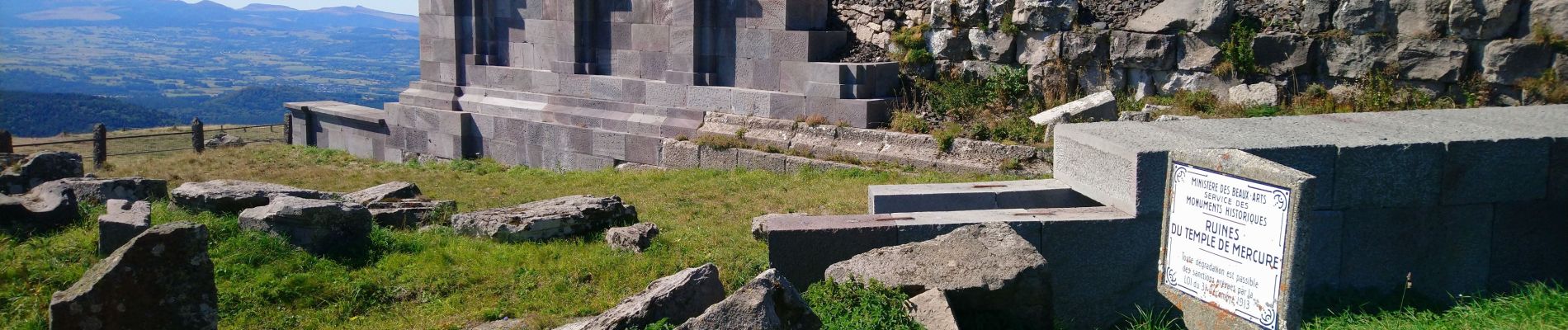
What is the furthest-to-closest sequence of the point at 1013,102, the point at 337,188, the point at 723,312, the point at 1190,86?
1. the point at 337,188
2. the point at 1013,102
3. the point at 1190,86
4. the point at 723,312

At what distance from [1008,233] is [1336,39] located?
214 inches

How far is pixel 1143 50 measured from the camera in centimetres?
1019

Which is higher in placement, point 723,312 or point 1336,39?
point 1336,39

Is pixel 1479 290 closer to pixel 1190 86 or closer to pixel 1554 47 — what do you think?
pixel 1554 47

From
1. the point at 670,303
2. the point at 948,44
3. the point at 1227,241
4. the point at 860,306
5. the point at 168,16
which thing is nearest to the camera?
the point at 1227,241

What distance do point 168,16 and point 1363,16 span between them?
168 m

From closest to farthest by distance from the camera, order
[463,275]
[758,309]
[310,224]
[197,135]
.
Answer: [758,309]
[463,275]
[310,224]
[197,135]

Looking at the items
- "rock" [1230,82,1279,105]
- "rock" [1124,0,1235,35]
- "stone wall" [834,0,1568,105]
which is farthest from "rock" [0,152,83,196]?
"rock" [1230,82,1279,105]

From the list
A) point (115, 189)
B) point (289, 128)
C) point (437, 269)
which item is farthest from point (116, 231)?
point (289, 128)

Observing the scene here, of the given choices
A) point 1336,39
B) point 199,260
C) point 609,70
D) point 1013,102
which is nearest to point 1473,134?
point 1336,39

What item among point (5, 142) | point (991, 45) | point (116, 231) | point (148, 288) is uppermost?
point (991, 45)

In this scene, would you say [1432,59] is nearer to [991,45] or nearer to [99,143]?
[991,45]

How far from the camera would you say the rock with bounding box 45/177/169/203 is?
9.29 metres

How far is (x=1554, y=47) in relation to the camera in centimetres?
812
